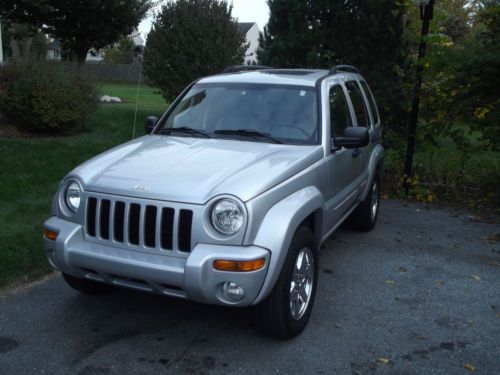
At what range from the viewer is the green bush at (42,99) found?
1042 centimetres

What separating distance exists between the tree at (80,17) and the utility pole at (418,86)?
1541 cm

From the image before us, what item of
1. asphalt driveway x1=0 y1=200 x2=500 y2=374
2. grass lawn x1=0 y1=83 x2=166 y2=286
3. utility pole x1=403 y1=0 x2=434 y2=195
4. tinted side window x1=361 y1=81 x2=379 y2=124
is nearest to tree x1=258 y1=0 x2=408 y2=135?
utility pole x1=403 y1=0 x2=434 y2=195

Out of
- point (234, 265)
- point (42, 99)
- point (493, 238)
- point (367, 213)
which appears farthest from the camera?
point (42, 99)

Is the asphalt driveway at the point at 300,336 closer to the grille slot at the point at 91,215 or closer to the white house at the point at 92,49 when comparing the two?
the grille slot at the point at 91,215

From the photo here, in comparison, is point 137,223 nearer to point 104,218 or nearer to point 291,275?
point 104,218

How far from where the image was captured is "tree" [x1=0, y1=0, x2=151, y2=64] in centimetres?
2084

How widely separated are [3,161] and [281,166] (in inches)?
230

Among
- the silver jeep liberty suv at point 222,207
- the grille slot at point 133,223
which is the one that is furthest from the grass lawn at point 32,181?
the grille slot at point 133,223

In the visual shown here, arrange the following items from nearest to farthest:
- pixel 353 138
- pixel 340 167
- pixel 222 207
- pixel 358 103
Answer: pixel 222 207 → pixel 353 138 → pixel 340 167 → pixel 358 103

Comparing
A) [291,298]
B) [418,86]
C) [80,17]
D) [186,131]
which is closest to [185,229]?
[291,298]

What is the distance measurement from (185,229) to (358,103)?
3.33 meters

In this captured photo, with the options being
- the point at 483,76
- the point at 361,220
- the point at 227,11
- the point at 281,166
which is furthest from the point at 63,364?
the point at 227,11

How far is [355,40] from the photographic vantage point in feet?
29.2

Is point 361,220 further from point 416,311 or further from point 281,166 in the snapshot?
point 281,166
